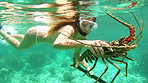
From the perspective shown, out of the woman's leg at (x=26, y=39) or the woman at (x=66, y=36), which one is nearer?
the woman at (x=66, y=36)

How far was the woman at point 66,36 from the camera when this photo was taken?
7.58ft

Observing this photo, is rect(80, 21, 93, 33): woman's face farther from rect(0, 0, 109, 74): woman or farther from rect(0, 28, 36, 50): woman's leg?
A: rect(0, 28, 36, 50): woman's leg

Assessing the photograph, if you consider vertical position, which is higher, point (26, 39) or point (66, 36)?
point (66, 36)

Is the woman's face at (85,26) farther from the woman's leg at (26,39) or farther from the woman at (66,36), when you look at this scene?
the woman's leg at (26,39)

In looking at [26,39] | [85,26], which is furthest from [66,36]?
[26,39]

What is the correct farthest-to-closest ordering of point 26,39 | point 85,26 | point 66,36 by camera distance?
1. point 26,39
2. point 85,26
3. point 66,36

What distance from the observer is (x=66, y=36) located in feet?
6.37

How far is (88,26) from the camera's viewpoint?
3.71 m

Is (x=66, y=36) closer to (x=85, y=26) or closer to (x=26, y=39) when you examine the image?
(x=85, y=26)

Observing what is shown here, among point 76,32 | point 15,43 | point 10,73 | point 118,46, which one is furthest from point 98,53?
point 10,73

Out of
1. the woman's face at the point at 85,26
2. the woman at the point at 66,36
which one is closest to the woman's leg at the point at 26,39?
the woman at the point at 66,36

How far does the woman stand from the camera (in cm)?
231

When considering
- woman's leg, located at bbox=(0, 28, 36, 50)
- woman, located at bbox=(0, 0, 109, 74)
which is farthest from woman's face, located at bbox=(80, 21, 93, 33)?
woman's leg, located at bbox=(0, 28, 36, 50)

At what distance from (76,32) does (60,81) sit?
13.9 meters
